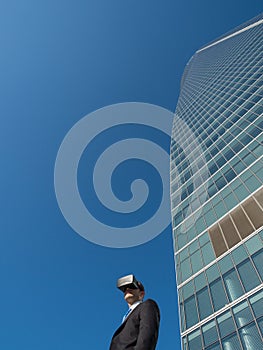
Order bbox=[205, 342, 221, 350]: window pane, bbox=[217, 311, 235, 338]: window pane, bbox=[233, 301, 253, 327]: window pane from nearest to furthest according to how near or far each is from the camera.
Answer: bbox=[233, 301, 253, 327]: window pane
bbox=[205, 342, 221, 350]: window pane
bbox=[217, 311, 235, 338]: window pane

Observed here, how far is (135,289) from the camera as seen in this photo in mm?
3203

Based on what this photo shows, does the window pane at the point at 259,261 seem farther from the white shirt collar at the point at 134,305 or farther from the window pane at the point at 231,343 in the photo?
the white shirt collar at the point at 134,305

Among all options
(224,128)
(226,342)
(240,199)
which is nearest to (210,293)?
(226,342)

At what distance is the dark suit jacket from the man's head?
256 millimetres

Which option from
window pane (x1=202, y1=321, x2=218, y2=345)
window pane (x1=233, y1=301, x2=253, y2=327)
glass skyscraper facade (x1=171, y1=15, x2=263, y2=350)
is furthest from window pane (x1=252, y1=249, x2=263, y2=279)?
window pane (x1=202, y1=321, x2=218, y2=345)

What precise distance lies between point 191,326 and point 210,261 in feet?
13.6

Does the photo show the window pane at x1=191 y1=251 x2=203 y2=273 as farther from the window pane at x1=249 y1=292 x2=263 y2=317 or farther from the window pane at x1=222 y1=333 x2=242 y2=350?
the window pane at x1=222 y1=333 x2=242 y2=350

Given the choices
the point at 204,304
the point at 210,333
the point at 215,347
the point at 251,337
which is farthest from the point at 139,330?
the point at 204,304

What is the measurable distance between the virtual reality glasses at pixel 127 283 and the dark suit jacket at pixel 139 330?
275mm

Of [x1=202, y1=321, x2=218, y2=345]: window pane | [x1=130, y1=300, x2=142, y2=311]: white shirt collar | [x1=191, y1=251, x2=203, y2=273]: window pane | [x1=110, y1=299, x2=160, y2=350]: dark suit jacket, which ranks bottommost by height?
[x1=110, y1=299, x2=160, y2=350]: dark suit jacket

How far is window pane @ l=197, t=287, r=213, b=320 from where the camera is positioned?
15.1 meters

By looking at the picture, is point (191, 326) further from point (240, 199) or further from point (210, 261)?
point (240, 199)

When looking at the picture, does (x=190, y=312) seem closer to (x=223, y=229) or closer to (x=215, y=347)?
(x=215, y=347)

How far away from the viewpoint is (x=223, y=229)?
18516 millimetres
